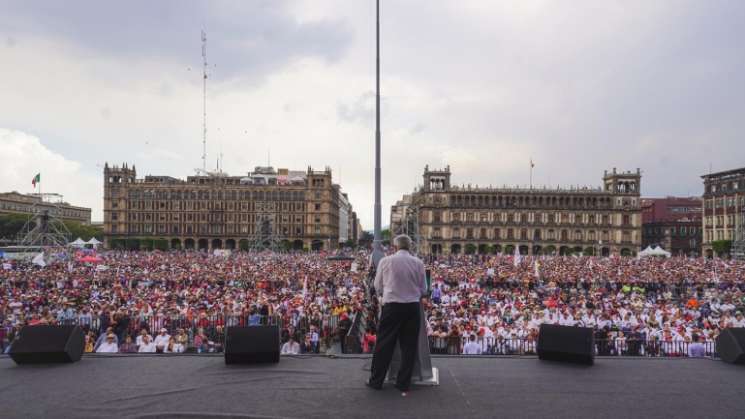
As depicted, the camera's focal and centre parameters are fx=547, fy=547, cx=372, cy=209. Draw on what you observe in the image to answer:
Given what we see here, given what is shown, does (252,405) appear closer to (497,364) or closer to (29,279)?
(497,364)

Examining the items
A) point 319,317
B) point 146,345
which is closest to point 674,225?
point 319,317

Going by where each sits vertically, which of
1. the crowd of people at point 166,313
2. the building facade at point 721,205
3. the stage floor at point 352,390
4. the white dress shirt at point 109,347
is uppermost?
the building facade at point 721,205

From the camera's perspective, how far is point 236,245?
104 meters

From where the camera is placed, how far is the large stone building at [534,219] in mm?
98625

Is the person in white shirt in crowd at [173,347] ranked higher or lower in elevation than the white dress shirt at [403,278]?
lower

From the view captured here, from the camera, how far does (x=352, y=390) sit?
573 cm

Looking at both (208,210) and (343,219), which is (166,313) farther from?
(343,219)

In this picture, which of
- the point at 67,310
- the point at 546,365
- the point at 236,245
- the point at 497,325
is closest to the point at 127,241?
the point at 236,245

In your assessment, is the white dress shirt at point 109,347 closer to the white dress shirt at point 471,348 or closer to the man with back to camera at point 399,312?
the white dress shirt at point 471,348

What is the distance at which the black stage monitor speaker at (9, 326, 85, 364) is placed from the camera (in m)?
6.82

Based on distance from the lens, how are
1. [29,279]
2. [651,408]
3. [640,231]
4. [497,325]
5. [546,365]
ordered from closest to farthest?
[651,408] < [546,365] < [497,325] < [29,279] < [640,231]

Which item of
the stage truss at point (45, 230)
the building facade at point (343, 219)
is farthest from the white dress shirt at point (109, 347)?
the building facade at point (343, 219)

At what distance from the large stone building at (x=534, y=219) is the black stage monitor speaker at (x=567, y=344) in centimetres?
9113

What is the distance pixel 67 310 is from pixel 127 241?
3611 inches
